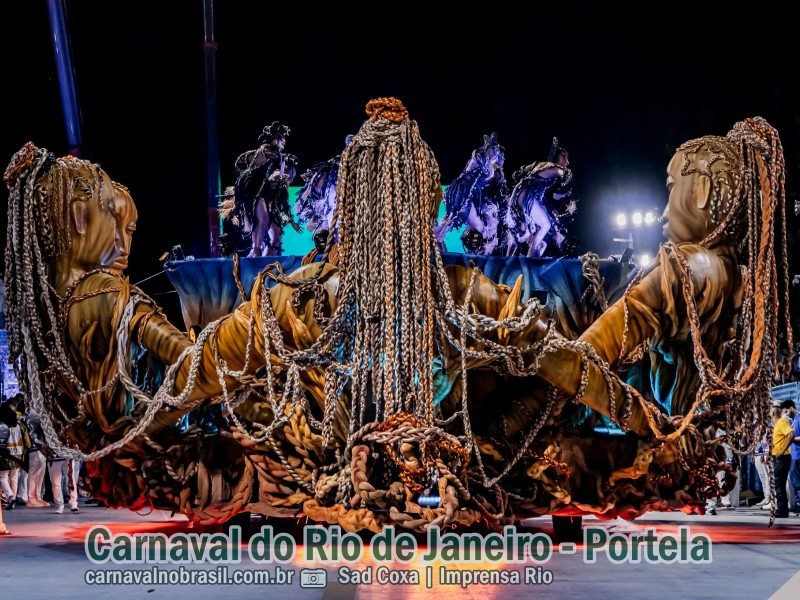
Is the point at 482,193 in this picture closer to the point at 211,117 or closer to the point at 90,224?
the point at 90,224

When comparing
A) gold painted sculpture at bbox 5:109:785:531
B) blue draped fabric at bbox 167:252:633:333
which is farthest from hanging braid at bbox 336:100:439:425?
blue draped fabric at bbox 167:252:633:333

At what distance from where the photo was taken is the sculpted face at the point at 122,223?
268 inches

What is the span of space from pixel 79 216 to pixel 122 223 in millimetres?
358

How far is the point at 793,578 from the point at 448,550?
232cm

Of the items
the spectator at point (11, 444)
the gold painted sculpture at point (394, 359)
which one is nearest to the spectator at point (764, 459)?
the gold painted sculpture at point (394, 359)

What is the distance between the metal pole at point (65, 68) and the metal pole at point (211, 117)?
10.7ft

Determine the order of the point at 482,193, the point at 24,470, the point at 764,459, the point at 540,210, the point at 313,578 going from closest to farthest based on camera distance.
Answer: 1. the point at 313,578
2. the point at 540,210
3. the point at 482,193
4. the point at 764,459
5. the point at 24,470

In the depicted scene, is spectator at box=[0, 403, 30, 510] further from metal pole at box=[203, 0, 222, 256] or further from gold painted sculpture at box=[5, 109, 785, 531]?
gold painted sculpture at box=[5, 109, 785, 531]

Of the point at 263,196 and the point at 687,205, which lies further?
the point at 263,196

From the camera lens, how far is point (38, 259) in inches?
251

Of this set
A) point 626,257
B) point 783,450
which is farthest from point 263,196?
point 783,450

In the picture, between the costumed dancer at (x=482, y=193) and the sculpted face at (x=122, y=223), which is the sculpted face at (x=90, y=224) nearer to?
the sculpted face at (x=122, y=223)

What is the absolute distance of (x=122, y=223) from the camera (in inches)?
270

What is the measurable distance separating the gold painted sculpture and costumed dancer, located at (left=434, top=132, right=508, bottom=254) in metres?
3.27
